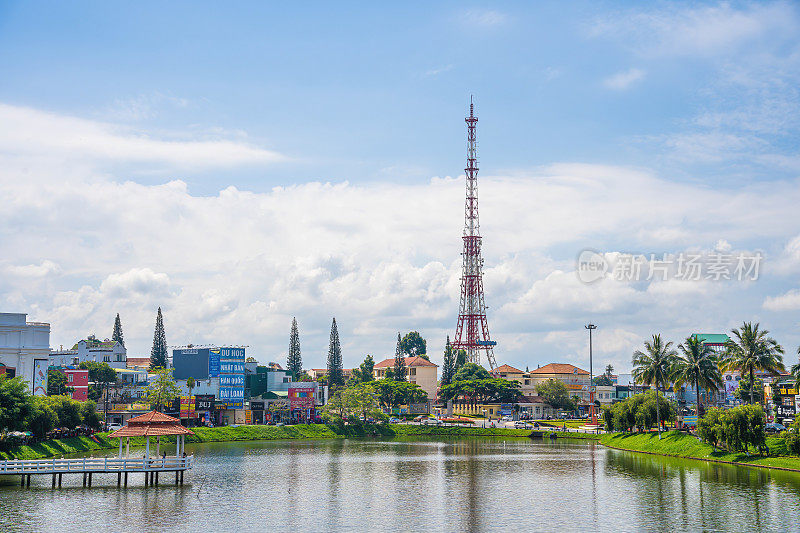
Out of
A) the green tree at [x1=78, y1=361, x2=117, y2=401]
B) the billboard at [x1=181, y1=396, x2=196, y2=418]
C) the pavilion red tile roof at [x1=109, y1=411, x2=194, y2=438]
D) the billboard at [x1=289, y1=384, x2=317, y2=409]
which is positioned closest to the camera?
the pavilion red tile roof at [x1=109, y1=411, x2=194, y2=438]

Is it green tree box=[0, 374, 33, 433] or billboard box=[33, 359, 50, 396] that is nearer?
green tree box=[0, 374, 33, 433]

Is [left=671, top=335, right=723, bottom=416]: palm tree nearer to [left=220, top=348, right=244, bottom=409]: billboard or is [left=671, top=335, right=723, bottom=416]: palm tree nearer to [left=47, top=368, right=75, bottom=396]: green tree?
[left=220, top=348, right=244, bottom=409]: billboard

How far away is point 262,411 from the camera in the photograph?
153375mm

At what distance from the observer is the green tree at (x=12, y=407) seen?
6938cm

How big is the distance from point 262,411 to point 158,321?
45972 millimetres

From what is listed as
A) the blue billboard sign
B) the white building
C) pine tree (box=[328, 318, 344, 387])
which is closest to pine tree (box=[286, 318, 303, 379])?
pine tree (box=[328, 318, 344, 387])

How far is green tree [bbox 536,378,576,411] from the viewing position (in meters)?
172

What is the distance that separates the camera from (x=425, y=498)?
56750mm

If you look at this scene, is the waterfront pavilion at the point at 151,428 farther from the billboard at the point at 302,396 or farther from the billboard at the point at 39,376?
the billboard at the point at 302,396

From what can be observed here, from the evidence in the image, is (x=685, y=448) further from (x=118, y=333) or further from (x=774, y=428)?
(x=118, y=333)

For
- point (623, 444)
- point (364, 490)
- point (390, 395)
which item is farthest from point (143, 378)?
point (364, 490)

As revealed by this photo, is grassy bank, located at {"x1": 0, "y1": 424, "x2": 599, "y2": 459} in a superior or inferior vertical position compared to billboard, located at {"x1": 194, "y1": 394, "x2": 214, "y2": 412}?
inferior

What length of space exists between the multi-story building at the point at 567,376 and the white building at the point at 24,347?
124 meters

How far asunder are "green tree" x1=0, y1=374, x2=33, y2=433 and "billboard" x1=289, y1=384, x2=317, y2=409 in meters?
88.0
